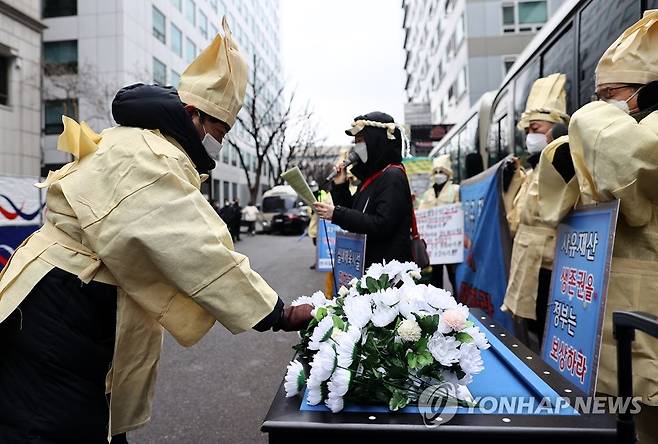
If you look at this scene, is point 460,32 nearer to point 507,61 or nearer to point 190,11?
point 507,61

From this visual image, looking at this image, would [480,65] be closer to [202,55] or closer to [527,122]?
[527,122]

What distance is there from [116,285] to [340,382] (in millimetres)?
736

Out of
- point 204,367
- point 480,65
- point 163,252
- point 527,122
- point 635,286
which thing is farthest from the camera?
point 480,65

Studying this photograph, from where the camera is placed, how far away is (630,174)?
6.01 feet

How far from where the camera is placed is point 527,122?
363 cm

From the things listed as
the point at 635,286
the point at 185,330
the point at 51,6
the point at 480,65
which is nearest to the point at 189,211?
the point at 185,330

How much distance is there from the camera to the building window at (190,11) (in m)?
35.4

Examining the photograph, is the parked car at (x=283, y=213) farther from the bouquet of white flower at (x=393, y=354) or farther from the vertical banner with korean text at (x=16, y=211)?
the bouquet of white flower at (x=393, y=354)

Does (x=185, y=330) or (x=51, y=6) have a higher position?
(x=51, y=6)

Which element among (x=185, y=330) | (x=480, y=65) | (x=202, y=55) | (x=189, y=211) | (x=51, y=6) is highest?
(x=51, y=6)

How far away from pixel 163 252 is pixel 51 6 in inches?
1316

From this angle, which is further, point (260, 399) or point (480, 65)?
point (480, 65)

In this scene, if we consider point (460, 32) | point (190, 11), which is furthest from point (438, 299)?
point (190, 11)

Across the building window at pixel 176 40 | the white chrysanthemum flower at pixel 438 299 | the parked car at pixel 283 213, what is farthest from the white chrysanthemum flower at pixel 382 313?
the building window at pixel 176 40
